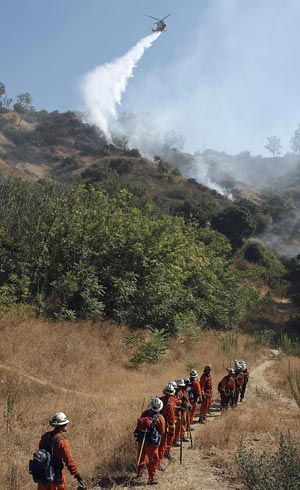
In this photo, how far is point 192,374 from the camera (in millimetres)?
12242

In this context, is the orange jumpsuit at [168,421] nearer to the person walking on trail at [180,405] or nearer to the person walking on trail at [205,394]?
the person walking on trail at [180,405]

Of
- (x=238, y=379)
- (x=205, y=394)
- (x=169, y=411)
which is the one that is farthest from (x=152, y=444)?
(x=238, y=379)

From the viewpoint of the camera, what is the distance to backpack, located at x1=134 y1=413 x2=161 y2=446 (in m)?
8.01

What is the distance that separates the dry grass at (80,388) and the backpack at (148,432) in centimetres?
96

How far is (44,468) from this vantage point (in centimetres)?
617

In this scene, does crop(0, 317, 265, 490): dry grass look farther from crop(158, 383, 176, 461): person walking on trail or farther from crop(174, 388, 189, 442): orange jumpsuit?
crop(174, 388, 189, 442): orange jumpsuit

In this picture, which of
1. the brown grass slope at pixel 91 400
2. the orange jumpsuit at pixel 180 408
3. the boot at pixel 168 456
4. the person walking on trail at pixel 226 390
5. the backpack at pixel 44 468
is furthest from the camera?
the person walking on trail at pixel 226 390

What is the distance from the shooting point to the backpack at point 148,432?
26.3 feet

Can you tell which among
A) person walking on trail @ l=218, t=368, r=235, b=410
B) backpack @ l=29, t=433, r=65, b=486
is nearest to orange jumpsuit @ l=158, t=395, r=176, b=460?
backpack @ l=29, t=433, r=65, b=486

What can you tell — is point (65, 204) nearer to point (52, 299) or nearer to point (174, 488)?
point (52, 299)

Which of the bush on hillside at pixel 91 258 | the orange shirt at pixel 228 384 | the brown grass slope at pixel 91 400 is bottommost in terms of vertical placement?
the brown grass slope at pixel 91 400

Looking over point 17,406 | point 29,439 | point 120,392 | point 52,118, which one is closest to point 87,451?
point 29,439

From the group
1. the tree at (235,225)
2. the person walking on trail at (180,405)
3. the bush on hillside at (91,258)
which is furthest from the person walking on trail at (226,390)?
the tree at (235,225)

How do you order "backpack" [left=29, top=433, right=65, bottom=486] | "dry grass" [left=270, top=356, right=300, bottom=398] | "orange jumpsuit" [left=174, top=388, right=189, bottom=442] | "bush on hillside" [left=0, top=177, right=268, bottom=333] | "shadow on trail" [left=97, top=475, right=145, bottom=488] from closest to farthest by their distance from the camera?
"backpack" [left=29, top=433, right=65, bottom=486]
"shadow on trail" [left=97, top=475, right=145, bottom=488]
"orange jumpsuit" [left=174, top=388, right=189, bottom=442]
"dry grass" [left=270, top=356, right=300, bottom=398]
"bush on hillside" [left=0, top=177, right=268, bottom=333]
